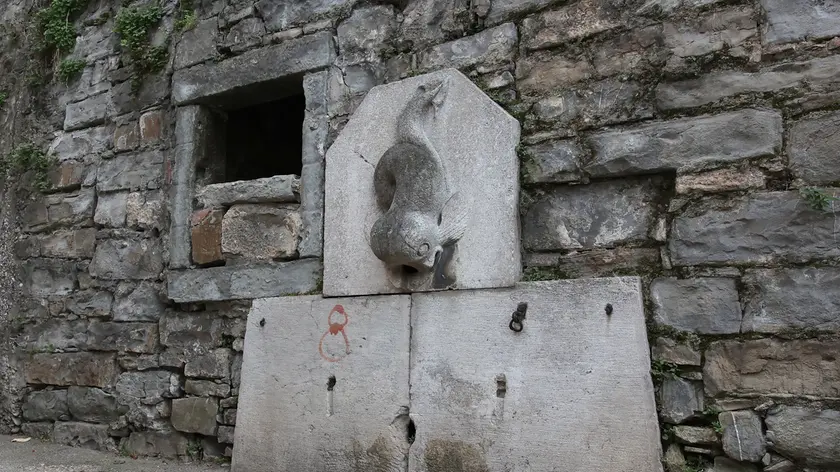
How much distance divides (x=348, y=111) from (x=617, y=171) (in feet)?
4.39

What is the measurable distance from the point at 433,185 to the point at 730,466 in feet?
4.86

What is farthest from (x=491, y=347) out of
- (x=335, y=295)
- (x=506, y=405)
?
(x=335, y=295)

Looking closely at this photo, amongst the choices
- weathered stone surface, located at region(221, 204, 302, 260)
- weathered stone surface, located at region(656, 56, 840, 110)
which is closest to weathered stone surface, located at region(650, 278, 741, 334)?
weathered stone surface, located at region(656, 56, 840, 110)

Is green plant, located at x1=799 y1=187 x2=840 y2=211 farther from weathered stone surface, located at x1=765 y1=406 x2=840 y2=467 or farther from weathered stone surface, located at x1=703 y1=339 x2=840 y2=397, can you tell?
weathered stone surface, located at x1=765 y1=406 x2=840 y2=467

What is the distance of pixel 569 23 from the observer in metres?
2.96

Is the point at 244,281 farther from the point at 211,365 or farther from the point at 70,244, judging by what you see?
the point at 70,244

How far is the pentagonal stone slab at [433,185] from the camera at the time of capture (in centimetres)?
290

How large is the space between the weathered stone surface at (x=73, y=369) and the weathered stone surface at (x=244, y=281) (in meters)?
0.63

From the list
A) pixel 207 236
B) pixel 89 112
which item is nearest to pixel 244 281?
pixel 207 236

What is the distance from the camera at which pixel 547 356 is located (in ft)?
8.75

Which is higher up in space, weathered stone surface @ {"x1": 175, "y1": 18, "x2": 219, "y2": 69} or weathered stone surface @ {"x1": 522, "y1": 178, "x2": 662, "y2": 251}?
weathered stone surface @ {"x1": 175, "y1": 18, "x2": 219, "y2": 69}

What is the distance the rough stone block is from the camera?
3668 millimetres

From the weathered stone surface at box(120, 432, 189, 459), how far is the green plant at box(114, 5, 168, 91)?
1932 millimetres

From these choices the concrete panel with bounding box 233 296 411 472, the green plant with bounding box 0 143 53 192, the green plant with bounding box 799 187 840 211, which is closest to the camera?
the green plant with bounding box 799 187 840 211
